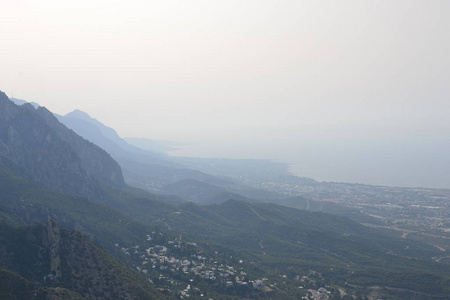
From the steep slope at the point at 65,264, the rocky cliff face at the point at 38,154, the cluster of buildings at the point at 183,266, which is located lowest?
the cluster of buildings at the point at 183,266

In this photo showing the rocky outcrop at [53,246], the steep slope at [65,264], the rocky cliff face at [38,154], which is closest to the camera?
the steep slope at [65,264]

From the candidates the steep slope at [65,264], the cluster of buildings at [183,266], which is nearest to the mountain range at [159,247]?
the steep slope at [65,264]

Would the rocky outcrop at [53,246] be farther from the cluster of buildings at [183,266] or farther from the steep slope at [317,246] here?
the steep slope at [317,246]

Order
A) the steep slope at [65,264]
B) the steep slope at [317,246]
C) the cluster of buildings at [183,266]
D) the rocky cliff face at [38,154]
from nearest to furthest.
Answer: the steep slope at [65,264], the cluster of buildings at [183,266], the steep slope at [317,246], the rocky cliff face at [38,154]

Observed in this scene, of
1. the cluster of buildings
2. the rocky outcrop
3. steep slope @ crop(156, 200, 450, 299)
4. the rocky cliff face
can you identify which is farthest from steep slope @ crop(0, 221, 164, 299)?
the rocky cliff face

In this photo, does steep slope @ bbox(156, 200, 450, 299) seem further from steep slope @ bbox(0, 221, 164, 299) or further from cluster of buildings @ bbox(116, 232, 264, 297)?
steep slope @ bbox(0, 221, 164, 299)

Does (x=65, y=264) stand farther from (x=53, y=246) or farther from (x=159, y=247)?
(x=159, y=247)

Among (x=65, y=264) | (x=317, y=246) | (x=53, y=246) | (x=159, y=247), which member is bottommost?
(x=317, y=246)

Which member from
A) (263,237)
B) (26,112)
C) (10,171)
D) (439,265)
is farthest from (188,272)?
(26,112)

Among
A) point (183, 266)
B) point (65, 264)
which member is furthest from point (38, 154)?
point (65, 264)
